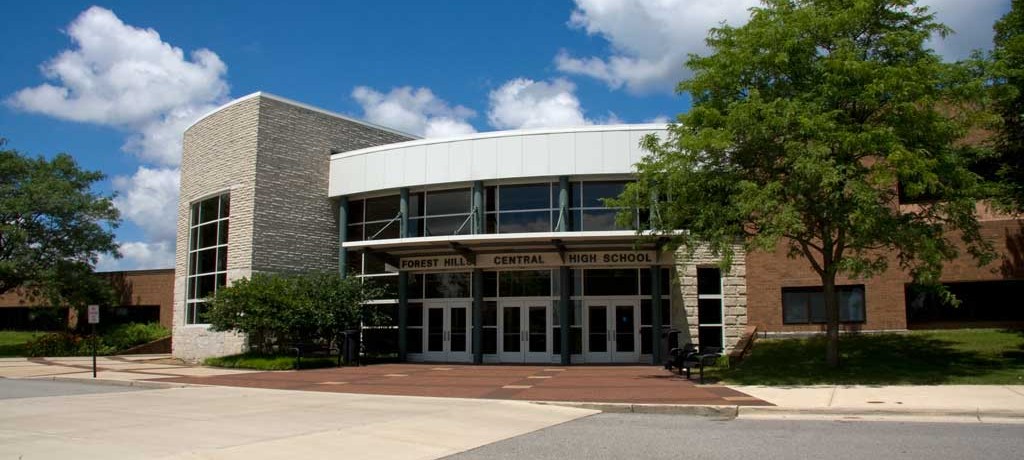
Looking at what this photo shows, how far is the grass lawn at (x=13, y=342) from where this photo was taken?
35822mm

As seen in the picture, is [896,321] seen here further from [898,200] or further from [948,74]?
[948,74]

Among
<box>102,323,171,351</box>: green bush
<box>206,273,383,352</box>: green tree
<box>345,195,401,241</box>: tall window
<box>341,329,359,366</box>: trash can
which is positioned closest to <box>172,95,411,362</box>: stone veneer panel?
<box>345,195,401,241</box>: tall window

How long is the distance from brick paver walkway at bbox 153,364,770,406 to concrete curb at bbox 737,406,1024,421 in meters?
0.53

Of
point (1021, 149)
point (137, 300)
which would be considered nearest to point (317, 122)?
point (137, 300)

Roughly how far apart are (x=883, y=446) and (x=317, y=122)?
25.9m

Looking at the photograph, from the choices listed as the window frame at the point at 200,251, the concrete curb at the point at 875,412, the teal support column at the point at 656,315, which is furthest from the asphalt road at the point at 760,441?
the window frame at the point at 200,251

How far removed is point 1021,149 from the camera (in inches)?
821

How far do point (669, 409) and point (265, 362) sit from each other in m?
15.8

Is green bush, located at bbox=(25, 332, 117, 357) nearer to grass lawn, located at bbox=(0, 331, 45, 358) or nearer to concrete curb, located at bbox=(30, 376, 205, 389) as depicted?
grass lawn, located at bbox=(0, 331, 45, 358)

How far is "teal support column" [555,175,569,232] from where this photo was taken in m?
27.2

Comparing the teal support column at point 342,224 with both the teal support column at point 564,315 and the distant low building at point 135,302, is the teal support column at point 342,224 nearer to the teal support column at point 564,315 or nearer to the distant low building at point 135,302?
the teal support column at point 564,315

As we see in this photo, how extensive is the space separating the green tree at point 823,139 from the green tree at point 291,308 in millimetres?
12049

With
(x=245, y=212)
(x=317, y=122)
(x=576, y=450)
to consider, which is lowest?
(x=576, y=450)

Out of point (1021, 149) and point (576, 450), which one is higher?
point (1021, 149)
